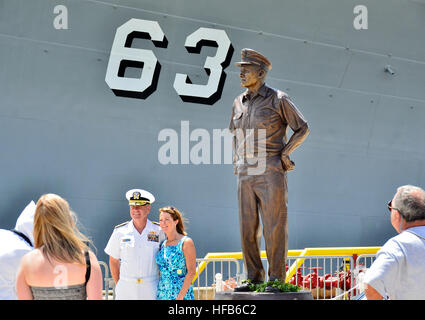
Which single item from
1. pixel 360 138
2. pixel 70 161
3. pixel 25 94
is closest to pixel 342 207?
pixel 360 138

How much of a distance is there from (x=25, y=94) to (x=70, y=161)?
1.23m

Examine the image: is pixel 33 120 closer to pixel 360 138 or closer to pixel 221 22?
pixel 221 22

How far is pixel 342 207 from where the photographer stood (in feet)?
41.7

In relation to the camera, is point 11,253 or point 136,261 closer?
point 11,253

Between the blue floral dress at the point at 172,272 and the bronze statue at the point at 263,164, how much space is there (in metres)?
0.56

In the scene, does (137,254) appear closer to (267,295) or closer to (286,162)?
(267,295)

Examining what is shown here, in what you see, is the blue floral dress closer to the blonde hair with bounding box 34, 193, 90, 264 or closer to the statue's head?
the statue's head

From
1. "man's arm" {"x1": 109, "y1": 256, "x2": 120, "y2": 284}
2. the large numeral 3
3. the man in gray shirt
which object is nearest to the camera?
the man in gray shirt

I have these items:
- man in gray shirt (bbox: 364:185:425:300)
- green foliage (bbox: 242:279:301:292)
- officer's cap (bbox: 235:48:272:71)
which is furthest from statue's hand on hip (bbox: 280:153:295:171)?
man in gray shirt (bbox: 364:185:425:300)

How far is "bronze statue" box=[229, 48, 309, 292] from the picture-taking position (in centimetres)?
600

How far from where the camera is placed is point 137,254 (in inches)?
232

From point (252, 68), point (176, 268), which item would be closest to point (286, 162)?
point (252, 68)

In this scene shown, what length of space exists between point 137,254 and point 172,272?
0.37m

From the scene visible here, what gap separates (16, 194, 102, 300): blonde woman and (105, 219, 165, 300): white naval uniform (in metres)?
2.10
